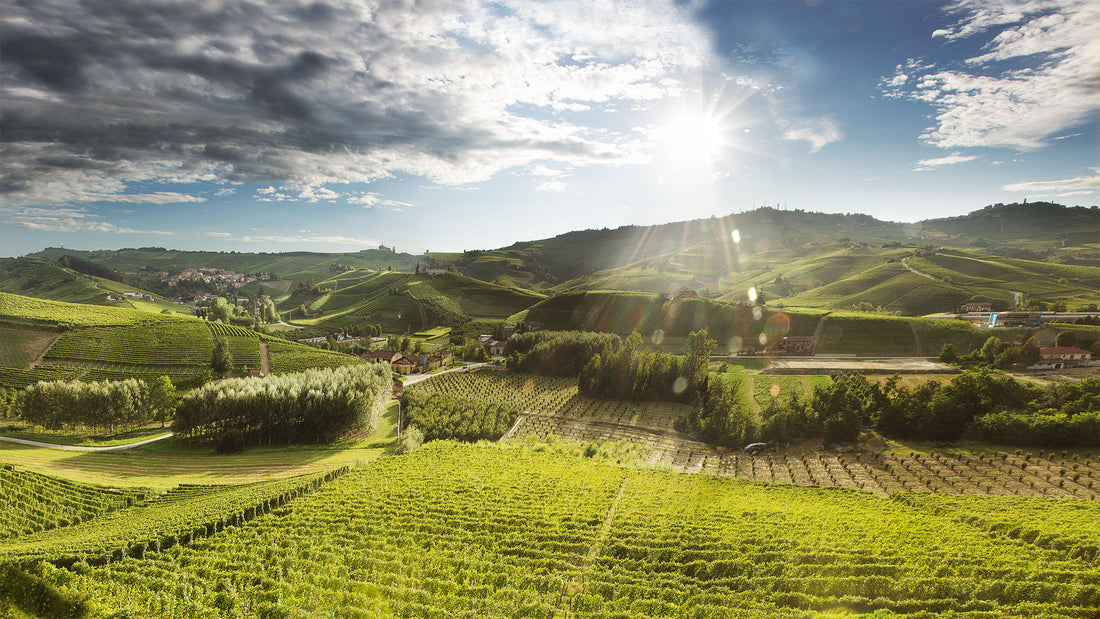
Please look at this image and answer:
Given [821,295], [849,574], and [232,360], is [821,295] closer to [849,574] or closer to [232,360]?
[849,574]

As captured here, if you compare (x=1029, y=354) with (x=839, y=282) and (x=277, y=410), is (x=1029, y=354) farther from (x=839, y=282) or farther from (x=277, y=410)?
(x=277, y=410)

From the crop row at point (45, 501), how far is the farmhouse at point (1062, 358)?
91506 mm

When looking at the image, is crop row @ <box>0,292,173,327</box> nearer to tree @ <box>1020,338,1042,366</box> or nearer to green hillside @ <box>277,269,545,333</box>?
green hillside @ <box>277,269,545,333</box>

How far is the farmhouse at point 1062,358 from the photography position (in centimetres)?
5162

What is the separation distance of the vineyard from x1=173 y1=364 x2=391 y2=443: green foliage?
15.7m

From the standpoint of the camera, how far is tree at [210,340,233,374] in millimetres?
62156

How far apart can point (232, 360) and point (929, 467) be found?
8533 cm

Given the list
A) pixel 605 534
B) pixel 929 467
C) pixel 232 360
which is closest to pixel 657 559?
pixel 605 534

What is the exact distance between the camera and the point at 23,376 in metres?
53.0

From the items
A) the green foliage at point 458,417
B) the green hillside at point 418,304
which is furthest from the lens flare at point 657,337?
the green hillside at point 418,304

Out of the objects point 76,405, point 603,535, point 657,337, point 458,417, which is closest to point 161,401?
point 76,405

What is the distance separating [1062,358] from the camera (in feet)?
169

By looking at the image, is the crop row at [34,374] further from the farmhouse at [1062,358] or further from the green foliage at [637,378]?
the farmhouse at [1062,358]

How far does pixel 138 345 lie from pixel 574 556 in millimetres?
79710
